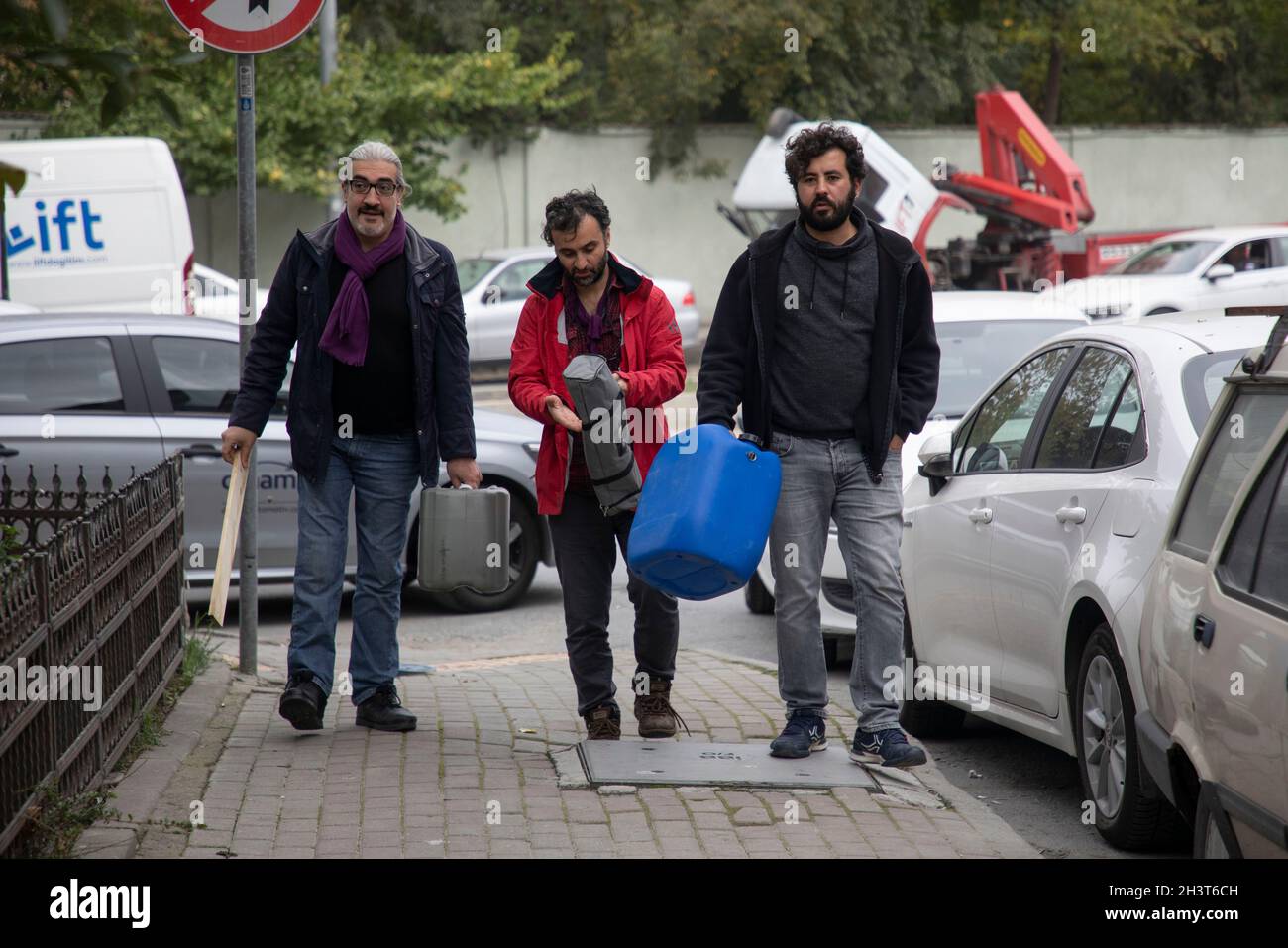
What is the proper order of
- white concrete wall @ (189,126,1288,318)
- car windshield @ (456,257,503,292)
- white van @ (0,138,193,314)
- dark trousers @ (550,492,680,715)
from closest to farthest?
1. dark trousers @ (550,492,680,715)
2. white van @ (0,138,193,314)
3. car windshield @ (456,257,503,292)
4. white concrete wall @ (189,126,1288,318)

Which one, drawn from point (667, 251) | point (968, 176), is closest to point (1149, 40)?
point (667, 251)

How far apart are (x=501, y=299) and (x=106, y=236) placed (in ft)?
22.7

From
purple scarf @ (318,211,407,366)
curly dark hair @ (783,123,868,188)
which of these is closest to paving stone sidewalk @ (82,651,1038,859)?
purple scarf @ (318,211,407,366)

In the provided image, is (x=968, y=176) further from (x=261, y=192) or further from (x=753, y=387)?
(x=753, y=387)

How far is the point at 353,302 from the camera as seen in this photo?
19.2ft

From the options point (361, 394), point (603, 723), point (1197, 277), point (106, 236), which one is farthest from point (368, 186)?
point (1197, 277)

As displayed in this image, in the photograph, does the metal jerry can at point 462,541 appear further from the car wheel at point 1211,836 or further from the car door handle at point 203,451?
the car door handle at point 203,451

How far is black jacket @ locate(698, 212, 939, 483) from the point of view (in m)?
5.61

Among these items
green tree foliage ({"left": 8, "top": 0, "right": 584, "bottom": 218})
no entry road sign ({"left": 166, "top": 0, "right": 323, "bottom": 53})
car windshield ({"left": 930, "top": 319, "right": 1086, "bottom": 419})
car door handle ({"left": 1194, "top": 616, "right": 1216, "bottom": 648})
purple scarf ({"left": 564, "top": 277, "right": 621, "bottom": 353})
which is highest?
green tree foliage ({"left": 8, "top": 0, "right": 584, "bottom": 218})

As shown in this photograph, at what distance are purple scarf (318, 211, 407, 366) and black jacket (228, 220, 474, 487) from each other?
0.14ft

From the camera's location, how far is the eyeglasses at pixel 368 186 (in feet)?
19.2

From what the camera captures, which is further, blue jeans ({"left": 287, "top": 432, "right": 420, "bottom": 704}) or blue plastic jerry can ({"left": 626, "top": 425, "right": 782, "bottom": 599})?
blue jeans ({"left": 287, "top": 432, "right": 420, "bottom": 704})

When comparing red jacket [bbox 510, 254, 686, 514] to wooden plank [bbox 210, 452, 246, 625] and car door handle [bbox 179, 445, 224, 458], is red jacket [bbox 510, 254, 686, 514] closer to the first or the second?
wooden plank [bbox 210, 452, 246, 625]

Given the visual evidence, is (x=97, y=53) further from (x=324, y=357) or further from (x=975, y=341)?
(x=975, y=341)
